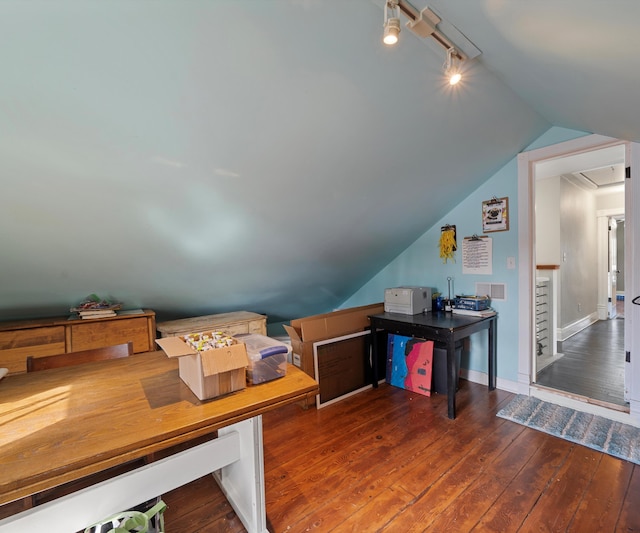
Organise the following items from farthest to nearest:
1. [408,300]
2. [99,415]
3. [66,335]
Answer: [408,300]
[66,335]
[99,415]

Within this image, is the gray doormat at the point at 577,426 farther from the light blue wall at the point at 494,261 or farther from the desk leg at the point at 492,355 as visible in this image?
the light blue wall at the point at 494,261

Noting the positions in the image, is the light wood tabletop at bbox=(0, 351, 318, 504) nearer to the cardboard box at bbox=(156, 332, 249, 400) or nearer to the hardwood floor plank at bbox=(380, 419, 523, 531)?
the cardboard box at bbox=(156, 332, 249, 400)

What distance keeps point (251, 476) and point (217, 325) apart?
1.59m

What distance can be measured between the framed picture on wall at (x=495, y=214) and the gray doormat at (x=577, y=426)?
5.09 feet

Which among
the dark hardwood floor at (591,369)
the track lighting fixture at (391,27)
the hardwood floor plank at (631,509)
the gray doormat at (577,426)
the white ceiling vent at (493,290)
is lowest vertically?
the hardwood floor plank at (631,509)

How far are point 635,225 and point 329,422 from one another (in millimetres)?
2693

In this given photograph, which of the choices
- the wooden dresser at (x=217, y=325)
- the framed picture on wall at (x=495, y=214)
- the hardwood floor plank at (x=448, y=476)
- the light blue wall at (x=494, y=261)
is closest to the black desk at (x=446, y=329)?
the light blue wall at (x=494, y=261)

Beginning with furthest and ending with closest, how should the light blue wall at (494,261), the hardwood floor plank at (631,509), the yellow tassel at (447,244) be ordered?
the yellow tassel at (447,244), the light blue wall at (494,261), the hardwood floor plank at (631,509)

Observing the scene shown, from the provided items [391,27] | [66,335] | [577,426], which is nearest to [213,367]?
[391,27]

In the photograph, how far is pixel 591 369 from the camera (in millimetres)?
3232

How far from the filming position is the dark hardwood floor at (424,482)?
4.93ft

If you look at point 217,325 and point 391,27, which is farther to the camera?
point 217,325

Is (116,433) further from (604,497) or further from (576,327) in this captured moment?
(576,327)

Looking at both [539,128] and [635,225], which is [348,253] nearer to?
[539,128]
